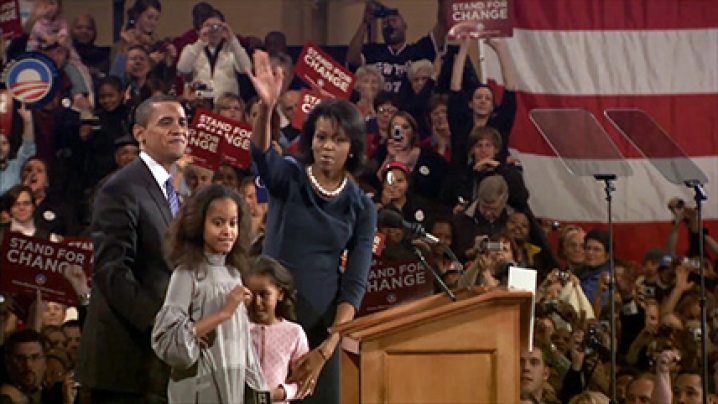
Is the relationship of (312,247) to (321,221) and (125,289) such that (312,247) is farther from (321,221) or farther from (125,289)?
(125,289)

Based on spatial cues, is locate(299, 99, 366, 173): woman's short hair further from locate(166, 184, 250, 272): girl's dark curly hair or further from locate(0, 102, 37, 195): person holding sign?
locate(0, 102, 37, 195): person holding sign

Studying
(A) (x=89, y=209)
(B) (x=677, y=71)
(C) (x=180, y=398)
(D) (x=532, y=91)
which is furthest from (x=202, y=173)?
(C) (x=180, y=398)

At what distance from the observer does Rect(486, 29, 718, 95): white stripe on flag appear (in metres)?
9.34

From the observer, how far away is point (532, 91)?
9.31m

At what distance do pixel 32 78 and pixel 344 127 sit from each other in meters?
4.17

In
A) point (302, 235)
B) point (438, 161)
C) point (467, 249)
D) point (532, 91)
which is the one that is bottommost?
point (302, 235)

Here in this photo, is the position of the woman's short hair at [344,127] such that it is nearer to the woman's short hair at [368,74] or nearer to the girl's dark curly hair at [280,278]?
the girl's dark curly hair at [280,278]

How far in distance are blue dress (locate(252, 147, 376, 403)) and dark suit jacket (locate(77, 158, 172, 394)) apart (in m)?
0.59

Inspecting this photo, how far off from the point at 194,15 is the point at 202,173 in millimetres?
1551

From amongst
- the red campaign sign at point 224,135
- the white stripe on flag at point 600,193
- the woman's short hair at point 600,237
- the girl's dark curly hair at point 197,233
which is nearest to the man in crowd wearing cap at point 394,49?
the white stripe on flag at point 600,193

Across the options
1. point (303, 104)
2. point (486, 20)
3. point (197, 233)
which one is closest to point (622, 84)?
point (486, 20)

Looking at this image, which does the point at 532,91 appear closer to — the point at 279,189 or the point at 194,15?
the point at 194,15

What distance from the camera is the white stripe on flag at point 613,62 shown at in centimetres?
934

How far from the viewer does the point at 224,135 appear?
26.2 ft
